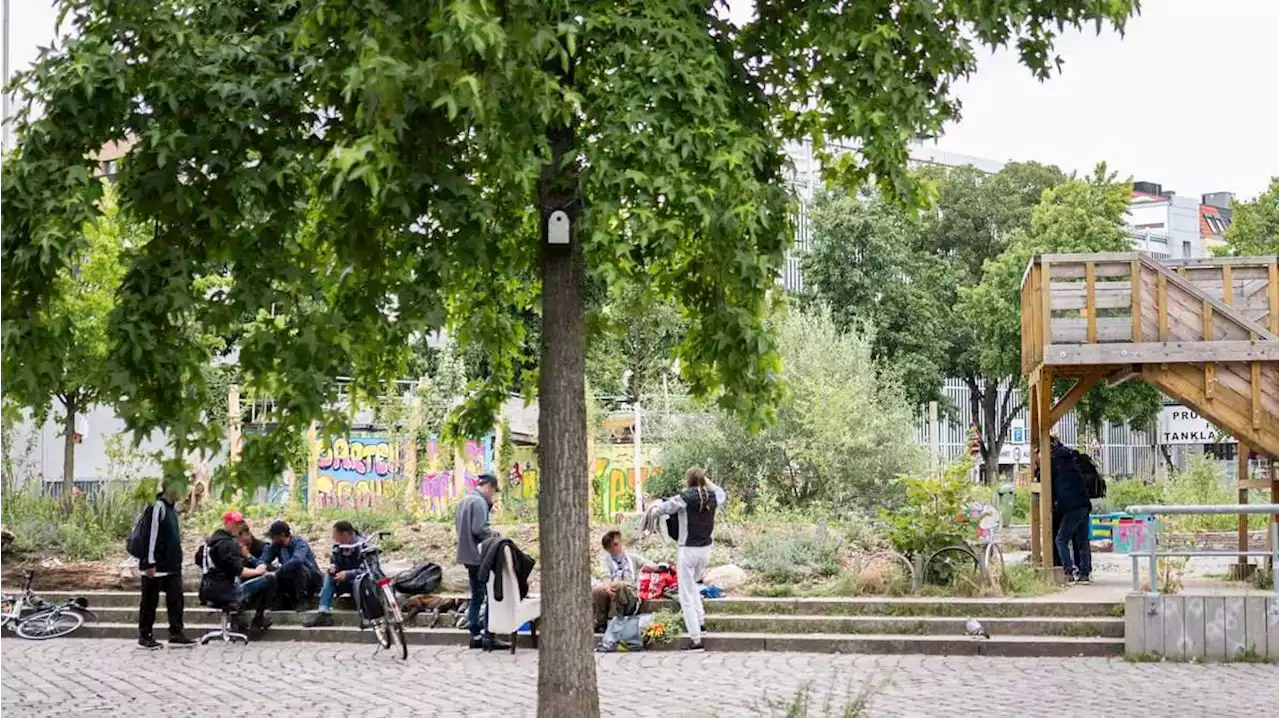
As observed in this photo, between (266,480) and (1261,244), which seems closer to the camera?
(266,480)

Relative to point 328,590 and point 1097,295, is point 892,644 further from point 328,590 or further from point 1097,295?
point 328,590

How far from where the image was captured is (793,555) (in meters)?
20.7

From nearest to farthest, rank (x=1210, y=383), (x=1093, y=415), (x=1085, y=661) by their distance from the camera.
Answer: (x=1085, y=661) < (x=1210, y=383) < (x=1093, y=415)

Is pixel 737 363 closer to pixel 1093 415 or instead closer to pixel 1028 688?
pixel 1028 688

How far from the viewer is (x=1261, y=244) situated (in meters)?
52.4

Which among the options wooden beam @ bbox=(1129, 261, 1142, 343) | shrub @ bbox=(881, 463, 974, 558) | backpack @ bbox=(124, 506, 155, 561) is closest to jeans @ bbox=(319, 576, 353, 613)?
backpack @ bbox=(124, 506, 155, 561)

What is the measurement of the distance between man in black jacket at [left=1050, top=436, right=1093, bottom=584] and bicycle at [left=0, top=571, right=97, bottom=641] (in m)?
11.3

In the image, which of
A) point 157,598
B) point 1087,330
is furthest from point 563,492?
point 1087,330

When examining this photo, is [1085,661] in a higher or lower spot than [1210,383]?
lower

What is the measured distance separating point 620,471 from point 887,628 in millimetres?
18737

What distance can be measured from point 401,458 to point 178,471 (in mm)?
21061

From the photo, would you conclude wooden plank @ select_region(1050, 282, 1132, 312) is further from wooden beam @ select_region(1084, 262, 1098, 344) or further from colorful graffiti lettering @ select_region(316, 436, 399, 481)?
colorful graffiti lettering @ select_region(316, 436, 399, 481)

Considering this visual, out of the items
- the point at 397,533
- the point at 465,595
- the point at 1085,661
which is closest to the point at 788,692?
the point at 1085,661

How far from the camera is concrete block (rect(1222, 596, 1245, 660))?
51.2 ft
